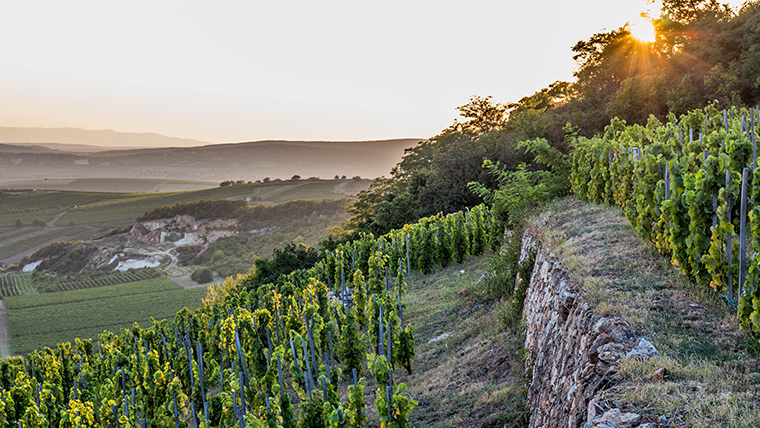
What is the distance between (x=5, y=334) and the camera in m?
61.1

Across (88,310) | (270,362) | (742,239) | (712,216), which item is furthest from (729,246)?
(88,310)

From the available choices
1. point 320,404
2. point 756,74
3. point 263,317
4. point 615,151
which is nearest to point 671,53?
point 756,74

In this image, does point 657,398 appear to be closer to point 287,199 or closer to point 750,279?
point 750,279

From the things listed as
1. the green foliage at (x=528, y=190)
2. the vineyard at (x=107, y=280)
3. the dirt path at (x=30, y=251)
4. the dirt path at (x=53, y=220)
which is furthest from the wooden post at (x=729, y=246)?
the dirt path at (x=53, y=220)

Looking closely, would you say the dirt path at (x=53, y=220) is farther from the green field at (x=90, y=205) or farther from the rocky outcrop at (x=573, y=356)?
the rocky outcrop at (x=573, y=356)

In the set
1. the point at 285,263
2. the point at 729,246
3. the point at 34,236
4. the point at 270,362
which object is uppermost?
the point at 729,246

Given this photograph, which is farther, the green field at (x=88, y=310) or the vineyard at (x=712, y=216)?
the green field at (x=88, y=310)

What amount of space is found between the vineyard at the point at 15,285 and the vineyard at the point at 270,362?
9045 cm

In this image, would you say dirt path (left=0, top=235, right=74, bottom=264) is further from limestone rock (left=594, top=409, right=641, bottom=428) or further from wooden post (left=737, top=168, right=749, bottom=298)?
wooden post (left=737, top=168, right=749, bottom=298)

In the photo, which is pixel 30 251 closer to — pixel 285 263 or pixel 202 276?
pixel 202 276

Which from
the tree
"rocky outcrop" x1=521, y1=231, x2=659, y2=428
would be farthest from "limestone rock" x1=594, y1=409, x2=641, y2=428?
the tree

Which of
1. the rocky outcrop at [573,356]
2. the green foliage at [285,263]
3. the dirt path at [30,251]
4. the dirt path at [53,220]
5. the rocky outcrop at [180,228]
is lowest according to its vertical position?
the dirt path at [30,251]

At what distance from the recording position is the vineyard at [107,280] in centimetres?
8906

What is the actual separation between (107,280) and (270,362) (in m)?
101
